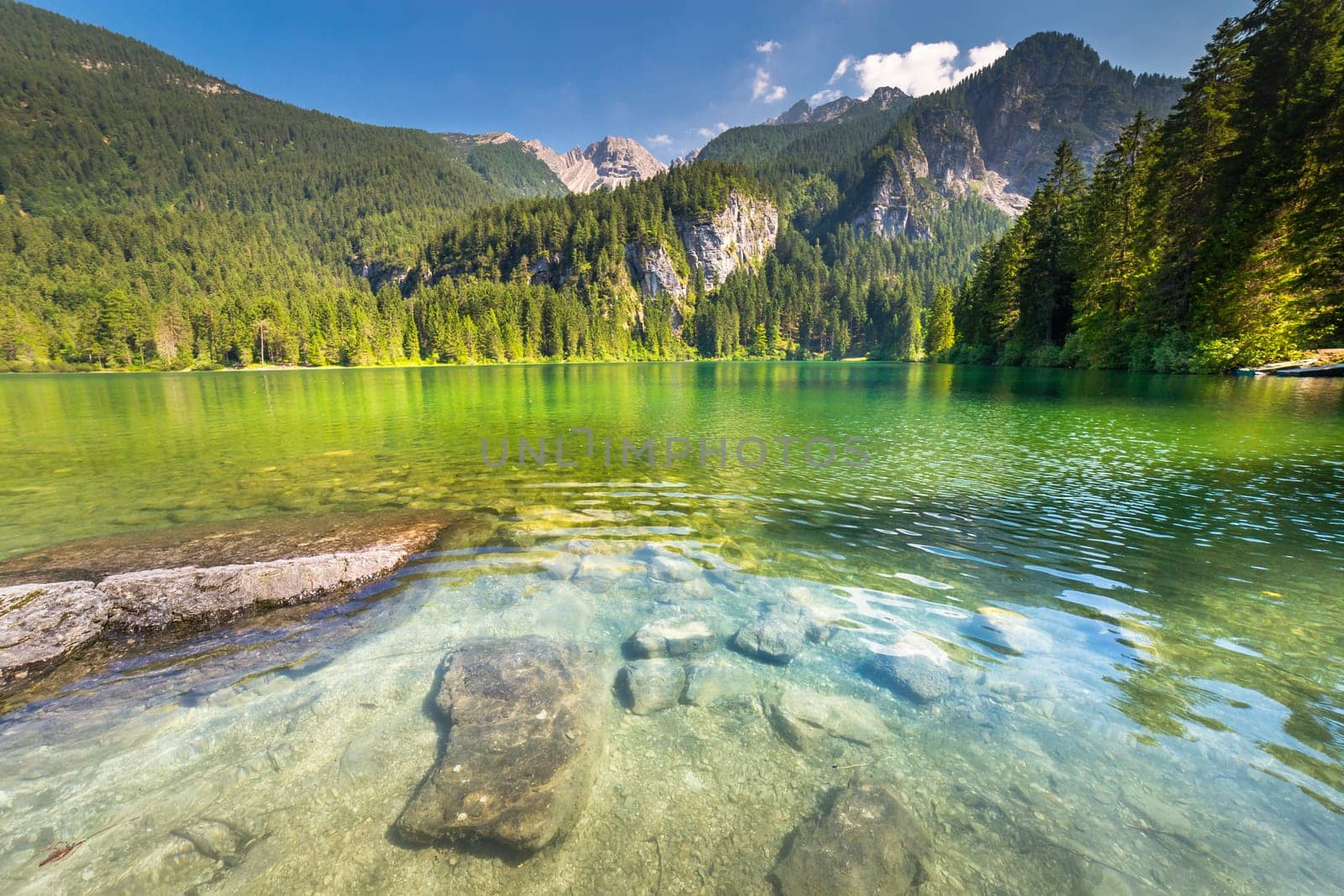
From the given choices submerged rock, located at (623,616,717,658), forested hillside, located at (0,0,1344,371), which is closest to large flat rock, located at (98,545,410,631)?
submerged rock, located at (623,616,717,658)

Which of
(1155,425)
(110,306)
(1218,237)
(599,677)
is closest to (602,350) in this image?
(110,306)

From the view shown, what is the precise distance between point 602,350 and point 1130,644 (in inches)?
6160

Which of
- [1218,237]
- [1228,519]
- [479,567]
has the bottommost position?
[479,567]

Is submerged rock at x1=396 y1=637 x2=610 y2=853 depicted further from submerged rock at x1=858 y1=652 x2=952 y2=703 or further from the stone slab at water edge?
the stone slab at water edge

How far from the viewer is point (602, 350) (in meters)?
156

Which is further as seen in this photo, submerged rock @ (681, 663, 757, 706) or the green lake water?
submerged rock @ (681, 663, 757, 706)

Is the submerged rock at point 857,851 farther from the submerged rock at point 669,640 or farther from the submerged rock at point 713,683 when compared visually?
the submerged rock at point 669,640

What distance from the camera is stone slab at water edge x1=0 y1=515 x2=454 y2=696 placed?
5.98m

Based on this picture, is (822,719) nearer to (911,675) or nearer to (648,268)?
(911,675)

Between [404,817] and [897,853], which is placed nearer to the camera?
[897,853]

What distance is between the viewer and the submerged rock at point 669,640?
240 inches

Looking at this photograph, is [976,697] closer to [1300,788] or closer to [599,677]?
[1300,788]

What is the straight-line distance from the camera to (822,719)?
4965 mm

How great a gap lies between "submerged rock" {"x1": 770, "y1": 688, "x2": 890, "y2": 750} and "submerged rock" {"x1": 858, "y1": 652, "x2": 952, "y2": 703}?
1.46ft
